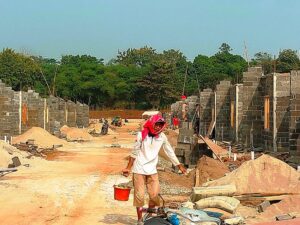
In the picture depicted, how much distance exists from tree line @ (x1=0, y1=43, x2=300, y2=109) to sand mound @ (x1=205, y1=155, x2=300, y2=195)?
54615mm

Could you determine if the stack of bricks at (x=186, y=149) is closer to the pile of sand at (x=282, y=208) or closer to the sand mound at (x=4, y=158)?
the sand mound at (x=4, y=158)

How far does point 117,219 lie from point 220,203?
1733 millimetres

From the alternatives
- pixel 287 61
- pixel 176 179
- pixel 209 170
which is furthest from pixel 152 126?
pixel 287 61

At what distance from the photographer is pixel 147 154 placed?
793cm

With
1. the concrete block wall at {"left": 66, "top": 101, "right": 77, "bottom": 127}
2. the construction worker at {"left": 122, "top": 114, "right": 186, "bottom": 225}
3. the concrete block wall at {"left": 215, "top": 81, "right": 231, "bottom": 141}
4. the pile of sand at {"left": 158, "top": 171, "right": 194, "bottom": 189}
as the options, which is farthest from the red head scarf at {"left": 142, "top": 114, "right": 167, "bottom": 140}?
the concrete block wall at {"left": 66, "top": 101, "right": 77, "bottom": 127}

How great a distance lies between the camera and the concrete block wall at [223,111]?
88.3ft

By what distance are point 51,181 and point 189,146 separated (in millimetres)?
5327

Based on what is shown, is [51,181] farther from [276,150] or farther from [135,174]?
[276,150]

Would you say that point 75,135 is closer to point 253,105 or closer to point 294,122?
point 253,105

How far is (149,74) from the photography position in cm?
7131

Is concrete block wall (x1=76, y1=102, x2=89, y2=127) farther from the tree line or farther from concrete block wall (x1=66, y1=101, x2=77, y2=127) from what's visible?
the tree line

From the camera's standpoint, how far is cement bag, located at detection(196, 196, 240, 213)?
28.3 ft

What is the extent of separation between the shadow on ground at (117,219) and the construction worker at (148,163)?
36.0 inches

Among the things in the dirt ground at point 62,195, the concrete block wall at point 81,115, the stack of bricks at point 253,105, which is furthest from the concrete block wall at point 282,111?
the concrete block wall at point 81,115
